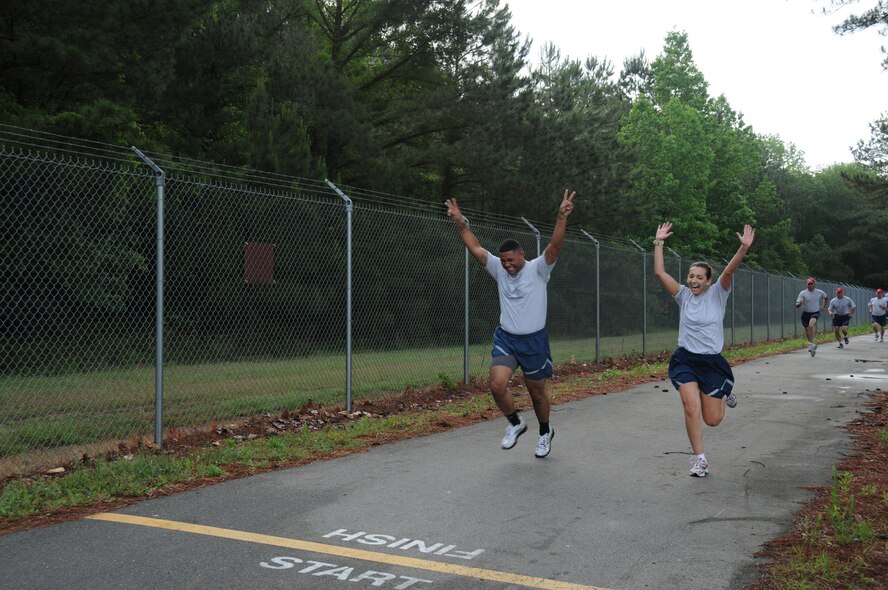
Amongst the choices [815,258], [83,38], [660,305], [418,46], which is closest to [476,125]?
[418,46]

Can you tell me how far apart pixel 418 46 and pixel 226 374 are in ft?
60.1

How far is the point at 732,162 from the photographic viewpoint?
5191 cm

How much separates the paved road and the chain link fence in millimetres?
2992

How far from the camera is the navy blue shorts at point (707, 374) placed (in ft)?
22.5

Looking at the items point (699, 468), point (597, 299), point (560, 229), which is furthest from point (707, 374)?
point (597, 299)

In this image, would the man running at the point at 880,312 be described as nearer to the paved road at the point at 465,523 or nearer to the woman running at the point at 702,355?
the paved road at the point at 465,523

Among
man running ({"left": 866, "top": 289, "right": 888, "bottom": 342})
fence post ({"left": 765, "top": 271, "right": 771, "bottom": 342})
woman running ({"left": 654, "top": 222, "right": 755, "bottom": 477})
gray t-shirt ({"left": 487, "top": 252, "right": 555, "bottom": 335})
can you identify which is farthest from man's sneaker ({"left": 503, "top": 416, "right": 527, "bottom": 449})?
man running ({"left": 866, "top": 289, "right": 888, "bottom": 342})

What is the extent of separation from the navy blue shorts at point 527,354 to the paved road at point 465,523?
0.79 m

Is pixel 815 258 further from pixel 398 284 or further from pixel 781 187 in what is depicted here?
pixel 398 284

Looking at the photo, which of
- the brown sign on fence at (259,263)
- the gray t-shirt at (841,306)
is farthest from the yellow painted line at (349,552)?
the gray t-shirt at (841,306)

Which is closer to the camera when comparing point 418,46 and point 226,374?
point 226,374

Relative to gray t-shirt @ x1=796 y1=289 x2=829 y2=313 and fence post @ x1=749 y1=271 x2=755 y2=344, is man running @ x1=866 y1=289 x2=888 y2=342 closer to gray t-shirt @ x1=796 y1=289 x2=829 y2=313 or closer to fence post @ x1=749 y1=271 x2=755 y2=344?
fence post @ x1=749 y1=271 x2=755 y2=344

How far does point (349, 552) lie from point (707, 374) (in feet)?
11.9

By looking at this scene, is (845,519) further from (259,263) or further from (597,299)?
(597,299)
